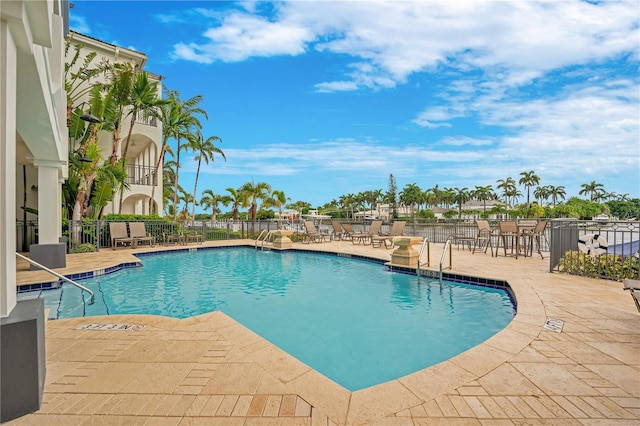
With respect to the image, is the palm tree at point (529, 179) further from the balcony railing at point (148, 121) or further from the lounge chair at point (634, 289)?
the lounge chair at point (634, 289)

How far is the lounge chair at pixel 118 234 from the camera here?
1214 centimetres

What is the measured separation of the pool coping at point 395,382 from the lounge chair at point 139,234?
10933mm

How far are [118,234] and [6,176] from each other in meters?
12.0

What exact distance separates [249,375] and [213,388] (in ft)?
0.95

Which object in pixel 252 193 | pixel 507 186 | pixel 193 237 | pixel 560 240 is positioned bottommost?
pixel 193 237

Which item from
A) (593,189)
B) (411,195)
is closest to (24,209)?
(411,195)

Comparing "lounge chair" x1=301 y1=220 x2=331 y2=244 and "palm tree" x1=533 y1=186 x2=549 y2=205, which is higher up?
"palm tree" x1=533 y1=186 x2=549 y2=205

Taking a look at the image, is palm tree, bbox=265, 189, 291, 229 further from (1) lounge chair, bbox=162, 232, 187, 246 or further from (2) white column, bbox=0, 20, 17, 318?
(2) white column, bbox=0, 20, 17, 318

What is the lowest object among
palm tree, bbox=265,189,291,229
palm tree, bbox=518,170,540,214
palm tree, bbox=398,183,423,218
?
palm tree, bbox=265,189,291,229

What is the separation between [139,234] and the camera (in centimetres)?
1295

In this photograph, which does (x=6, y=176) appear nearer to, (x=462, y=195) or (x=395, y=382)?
(x=395, y=382)

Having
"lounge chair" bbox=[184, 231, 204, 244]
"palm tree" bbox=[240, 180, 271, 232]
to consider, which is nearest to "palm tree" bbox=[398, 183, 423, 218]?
"palm tree" bbox=[240, 180, 271, 232]

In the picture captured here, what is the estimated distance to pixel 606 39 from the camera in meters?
7.01

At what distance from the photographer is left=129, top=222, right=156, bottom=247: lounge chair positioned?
41.3 feet
